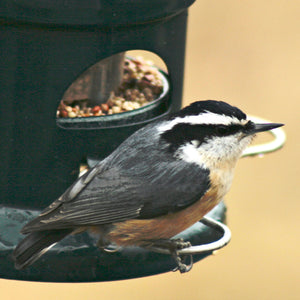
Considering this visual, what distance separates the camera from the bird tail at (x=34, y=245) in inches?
187

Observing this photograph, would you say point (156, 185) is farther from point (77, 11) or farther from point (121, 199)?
point (77, 11)

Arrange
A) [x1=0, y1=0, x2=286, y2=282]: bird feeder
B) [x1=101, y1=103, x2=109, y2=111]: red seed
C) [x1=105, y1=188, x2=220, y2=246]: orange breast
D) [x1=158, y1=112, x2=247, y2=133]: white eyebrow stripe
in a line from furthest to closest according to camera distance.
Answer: [x1=101, y1=103, x2=109, y2=111]: red seed, [x1=0, y1=0, x2=286, y2=282]: bird feeder, [x1=105, y1=188, x2=220, y2=246]: orange breast, [x1=158, y1=112, x2=247, y2=133]: white eyebrow stripe

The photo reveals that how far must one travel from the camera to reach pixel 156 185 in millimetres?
4777

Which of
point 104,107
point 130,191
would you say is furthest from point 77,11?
point 130,191

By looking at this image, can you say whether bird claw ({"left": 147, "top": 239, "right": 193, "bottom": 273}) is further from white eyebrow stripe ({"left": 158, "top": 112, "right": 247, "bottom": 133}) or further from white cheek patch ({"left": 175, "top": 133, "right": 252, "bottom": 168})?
white eyebrow stripe ({"left": 158, "top": 112, "right": 247, "bottom": 133})

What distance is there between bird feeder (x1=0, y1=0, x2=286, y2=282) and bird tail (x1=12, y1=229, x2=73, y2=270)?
0.95 feet

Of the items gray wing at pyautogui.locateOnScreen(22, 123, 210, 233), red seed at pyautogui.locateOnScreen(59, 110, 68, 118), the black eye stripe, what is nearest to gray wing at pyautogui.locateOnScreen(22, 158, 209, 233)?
gray wing at pyautogui.locateOnScreen(22, 123, 210, 233)

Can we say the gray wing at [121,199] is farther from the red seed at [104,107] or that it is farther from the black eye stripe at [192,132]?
the red seed at [104,107]

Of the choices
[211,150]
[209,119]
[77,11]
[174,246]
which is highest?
[77,11]

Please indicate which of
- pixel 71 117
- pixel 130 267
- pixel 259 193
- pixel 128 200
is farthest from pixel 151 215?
pixel 259 193

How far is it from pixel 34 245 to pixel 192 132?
2.94 ft

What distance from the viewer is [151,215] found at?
479 cm

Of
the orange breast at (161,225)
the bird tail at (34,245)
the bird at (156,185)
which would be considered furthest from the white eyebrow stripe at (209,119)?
the bird tail at (34,245)

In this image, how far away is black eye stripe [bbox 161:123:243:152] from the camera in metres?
4.77
